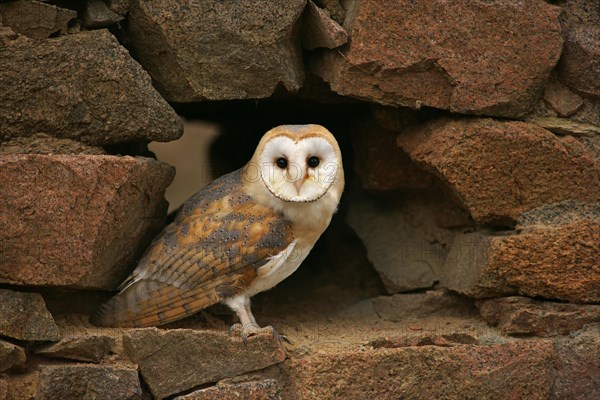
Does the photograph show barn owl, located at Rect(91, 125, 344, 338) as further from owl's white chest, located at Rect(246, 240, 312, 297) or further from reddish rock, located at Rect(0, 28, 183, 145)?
reddish rock, located at Rect(0, 28, 183, 145)

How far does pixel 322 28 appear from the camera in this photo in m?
3.30

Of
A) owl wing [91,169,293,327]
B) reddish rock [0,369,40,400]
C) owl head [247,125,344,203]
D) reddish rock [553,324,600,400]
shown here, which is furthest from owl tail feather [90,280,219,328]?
reddish rock [553,324,600,400]

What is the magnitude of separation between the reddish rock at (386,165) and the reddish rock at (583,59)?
72cm

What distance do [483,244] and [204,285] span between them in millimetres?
1086

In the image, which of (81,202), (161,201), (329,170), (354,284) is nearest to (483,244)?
(329,170)

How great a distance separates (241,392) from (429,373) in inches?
27.0

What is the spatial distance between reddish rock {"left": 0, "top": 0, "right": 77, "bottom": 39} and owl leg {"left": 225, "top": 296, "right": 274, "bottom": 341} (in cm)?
112

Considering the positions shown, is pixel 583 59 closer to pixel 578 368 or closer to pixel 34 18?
pixel 578 368

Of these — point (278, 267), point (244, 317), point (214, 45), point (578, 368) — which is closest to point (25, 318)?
point (244, 317)

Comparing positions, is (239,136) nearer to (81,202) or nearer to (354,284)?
(354,284)

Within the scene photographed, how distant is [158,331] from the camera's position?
3.03 m

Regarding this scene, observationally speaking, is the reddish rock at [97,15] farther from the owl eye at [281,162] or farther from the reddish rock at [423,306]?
the reddish rock at [423,306]

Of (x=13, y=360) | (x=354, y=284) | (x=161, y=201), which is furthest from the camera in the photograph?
(x=354, y=284)

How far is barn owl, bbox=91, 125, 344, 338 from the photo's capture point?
10.4 feet
